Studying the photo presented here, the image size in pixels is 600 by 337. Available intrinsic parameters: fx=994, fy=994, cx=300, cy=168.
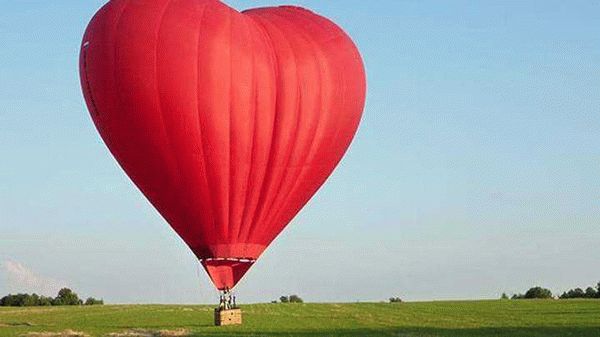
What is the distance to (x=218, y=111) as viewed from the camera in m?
28.8

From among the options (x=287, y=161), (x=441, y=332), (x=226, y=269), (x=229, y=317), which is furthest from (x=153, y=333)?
(x=287, y=161)

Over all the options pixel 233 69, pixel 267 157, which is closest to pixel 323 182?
pixel 267 157

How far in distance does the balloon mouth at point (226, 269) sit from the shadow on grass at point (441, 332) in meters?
3.27

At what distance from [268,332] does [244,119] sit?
1126cm

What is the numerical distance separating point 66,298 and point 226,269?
76964mm

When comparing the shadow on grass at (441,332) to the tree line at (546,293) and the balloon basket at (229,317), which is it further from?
the tree line at (546,293)

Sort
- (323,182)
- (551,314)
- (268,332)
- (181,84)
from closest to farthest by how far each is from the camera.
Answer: (181,84)
(323,182)
(268,332)
(551,314)

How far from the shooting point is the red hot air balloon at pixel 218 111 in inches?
1129

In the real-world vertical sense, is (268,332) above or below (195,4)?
below

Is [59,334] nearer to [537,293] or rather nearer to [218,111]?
[218,111]

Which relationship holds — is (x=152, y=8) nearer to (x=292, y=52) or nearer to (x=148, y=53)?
(x=148, y=53)

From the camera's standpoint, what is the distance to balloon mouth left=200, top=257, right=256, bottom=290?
30422mm

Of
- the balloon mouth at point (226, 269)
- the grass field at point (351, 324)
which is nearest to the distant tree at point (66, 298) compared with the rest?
the grass field at point (351, 324)

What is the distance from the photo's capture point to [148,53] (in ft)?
93.9
